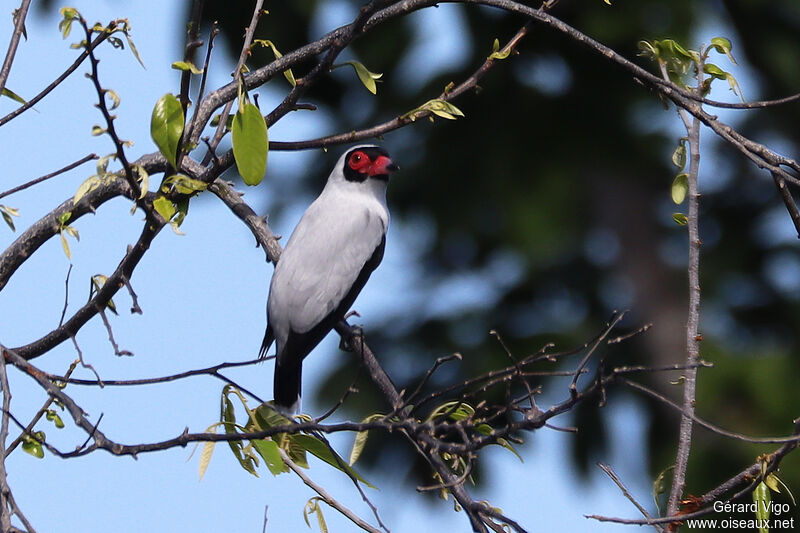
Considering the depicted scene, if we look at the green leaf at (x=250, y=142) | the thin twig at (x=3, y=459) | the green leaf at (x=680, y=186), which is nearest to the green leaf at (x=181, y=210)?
the green leaf at (x=250, y=142)

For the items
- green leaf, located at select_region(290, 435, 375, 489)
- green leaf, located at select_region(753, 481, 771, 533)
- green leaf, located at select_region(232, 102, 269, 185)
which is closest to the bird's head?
green leaf, located at select_region(290, 435, 375, 489)

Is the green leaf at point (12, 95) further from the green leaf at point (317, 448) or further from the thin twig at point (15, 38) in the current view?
the green leaf at point (317, 448)

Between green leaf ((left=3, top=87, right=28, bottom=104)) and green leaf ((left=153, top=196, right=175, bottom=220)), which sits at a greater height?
green leaf ((left=3, top=87, right=28, bottom=104))

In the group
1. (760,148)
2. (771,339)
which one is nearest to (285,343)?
(760,148)

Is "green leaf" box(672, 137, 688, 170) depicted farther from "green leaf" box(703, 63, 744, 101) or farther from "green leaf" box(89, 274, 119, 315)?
"green leaf" box(89, 274, 119, 315)

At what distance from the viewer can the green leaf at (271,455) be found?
3.08 m

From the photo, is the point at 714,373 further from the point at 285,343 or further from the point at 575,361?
the point at 285,343

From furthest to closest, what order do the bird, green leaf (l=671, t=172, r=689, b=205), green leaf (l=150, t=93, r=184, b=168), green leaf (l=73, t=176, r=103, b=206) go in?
the bird
green leaf (l=671, t=172, r=689, b=205)
green leaf (l=73, t=176, r=103, b=206)
green leaf (l=150, t=93, r=184, b=168)

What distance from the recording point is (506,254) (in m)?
11.1

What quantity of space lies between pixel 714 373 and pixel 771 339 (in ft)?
5.64

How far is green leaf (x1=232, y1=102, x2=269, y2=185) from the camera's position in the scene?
2.94 meters

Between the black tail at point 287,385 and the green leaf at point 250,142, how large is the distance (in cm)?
192

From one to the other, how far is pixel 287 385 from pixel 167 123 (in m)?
2.12

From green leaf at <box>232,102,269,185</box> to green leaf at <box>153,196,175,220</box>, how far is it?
0.74 ft
